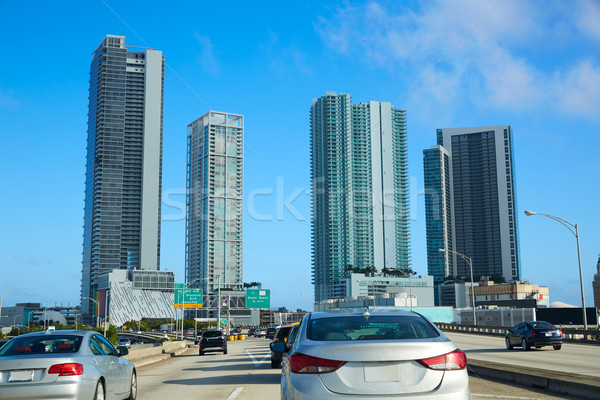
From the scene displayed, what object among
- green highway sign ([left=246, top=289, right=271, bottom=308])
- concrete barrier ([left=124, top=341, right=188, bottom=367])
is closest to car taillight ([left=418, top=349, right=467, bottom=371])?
concrete barrier ([left=124, top=341, right=188, bottom=367])

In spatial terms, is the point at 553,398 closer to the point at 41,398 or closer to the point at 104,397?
the point at 104,397

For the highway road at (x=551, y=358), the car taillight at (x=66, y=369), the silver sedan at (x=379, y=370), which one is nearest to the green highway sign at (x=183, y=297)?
the highway road at (x=551, y=358)

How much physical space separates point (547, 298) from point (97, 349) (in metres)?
191

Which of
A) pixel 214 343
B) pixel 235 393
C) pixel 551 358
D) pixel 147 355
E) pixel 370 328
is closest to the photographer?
pixel 370 328

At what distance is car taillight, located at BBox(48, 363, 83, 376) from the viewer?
9383mm

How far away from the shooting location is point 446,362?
6.31 metres

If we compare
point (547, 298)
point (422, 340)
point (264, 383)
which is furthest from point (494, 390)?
point (547, 298)

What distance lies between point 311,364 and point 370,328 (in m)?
1.16

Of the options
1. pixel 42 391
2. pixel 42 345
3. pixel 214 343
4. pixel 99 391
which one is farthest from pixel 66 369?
pixel 214 343

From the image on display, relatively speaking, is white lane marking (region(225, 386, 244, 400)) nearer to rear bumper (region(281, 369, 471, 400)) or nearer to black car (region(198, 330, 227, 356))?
rear bumper (region(281, 369, 471, 400))

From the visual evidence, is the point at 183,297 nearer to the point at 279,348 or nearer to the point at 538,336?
the point at 538,336

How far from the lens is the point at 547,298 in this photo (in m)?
183

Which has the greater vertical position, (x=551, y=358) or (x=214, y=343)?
(x=551, y=358)

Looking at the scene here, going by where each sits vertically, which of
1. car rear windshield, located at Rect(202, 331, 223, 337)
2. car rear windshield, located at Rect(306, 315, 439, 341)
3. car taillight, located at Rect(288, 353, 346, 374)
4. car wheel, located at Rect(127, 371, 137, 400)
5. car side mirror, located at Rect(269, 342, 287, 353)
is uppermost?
car rear windshield, located at Rect(306, 315, 439, 341)
